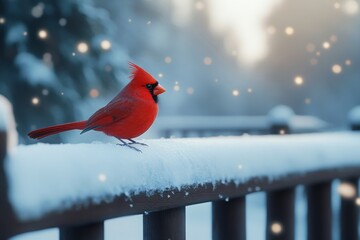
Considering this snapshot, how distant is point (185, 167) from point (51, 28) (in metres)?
3.48

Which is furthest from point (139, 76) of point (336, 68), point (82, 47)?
point (336, 68)

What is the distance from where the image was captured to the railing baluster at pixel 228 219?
1266mm

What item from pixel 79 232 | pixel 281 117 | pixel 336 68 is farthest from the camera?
pixel 336 68

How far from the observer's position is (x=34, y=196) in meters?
0.80

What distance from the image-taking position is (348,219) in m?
1.88

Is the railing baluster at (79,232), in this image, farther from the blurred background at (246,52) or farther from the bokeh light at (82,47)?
the blurred background at (246,52)

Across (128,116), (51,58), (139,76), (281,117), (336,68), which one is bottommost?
(128,116)

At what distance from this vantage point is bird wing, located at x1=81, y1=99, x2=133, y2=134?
1.12 meters

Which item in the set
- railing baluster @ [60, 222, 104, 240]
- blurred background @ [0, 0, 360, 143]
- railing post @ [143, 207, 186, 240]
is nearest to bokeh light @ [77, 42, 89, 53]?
railing post @ [143, 207, 186, 240]

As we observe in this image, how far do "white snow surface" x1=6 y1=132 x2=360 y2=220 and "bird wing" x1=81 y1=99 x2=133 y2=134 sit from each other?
84 mm

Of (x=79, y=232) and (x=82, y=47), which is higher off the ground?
(x=82, y=47)

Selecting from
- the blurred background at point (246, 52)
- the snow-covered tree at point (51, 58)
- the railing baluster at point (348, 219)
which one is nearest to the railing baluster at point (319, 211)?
the railing baluster at point (348, 219)

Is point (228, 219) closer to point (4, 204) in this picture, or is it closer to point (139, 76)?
point (139, 76)

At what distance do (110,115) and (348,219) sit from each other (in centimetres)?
112
